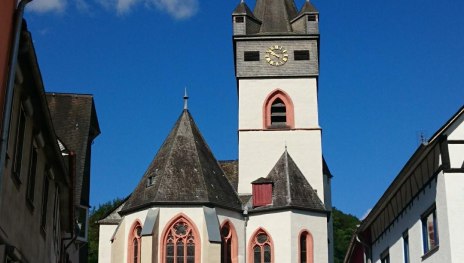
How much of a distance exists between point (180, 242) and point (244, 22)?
15862 mm

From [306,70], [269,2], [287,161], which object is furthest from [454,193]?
[269,2]

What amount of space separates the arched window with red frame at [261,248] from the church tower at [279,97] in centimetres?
240

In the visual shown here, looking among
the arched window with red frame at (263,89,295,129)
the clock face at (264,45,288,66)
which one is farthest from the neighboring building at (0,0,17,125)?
the clock face at (264,45,288,66)

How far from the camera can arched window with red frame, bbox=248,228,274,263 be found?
38.8 m

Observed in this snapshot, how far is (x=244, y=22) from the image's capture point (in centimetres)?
4675

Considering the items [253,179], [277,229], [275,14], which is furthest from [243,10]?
[277,229]

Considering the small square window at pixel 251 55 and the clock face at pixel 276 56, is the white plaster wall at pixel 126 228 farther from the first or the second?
the clock face at pixel 276 56

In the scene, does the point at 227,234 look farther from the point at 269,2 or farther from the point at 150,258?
the point at 269,2

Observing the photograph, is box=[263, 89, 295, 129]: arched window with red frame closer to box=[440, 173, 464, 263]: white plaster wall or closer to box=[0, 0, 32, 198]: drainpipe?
box=[440, 173, 464, 263]: white plaster wall

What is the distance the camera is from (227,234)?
3906 centimetres

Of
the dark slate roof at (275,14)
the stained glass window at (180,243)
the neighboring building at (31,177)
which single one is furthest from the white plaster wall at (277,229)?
the neighboring building at (31,177)

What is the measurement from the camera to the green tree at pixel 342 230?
81188 millimetres

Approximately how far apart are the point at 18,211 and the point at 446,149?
10.7m

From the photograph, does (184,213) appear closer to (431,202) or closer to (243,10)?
(243,10)
